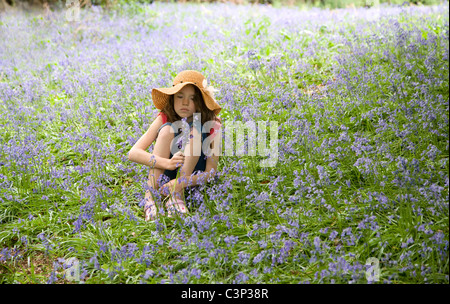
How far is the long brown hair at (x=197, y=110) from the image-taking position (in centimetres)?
365

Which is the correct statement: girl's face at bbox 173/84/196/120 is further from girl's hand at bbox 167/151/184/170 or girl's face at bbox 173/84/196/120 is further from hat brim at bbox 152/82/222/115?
girl's hand at bbox 167/151/184/170

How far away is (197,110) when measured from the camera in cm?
366

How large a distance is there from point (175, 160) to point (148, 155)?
264 millimetres

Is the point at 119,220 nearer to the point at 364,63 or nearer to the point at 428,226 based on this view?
the point at 428,226

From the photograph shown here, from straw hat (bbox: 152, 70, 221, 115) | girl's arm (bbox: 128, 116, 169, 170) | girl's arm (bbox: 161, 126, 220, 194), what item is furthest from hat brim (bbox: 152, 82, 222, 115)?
girl's arm (bbox: 161, 126, 220, 194)

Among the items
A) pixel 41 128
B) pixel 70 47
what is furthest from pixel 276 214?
pixel 70 47

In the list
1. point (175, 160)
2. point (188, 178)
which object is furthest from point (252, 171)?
point (175, 160)

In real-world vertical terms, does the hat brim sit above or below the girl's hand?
above

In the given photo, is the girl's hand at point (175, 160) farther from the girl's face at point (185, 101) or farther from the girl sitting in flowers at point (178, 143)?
the girl's face at point (185, 101)

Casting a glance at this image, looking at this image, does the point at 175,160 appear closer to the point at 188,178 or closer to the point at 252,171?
the point at 188,178

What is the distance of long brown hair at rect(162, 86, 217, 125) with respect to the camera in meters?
3.65

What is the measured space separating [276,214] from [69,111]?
300 centimetres
